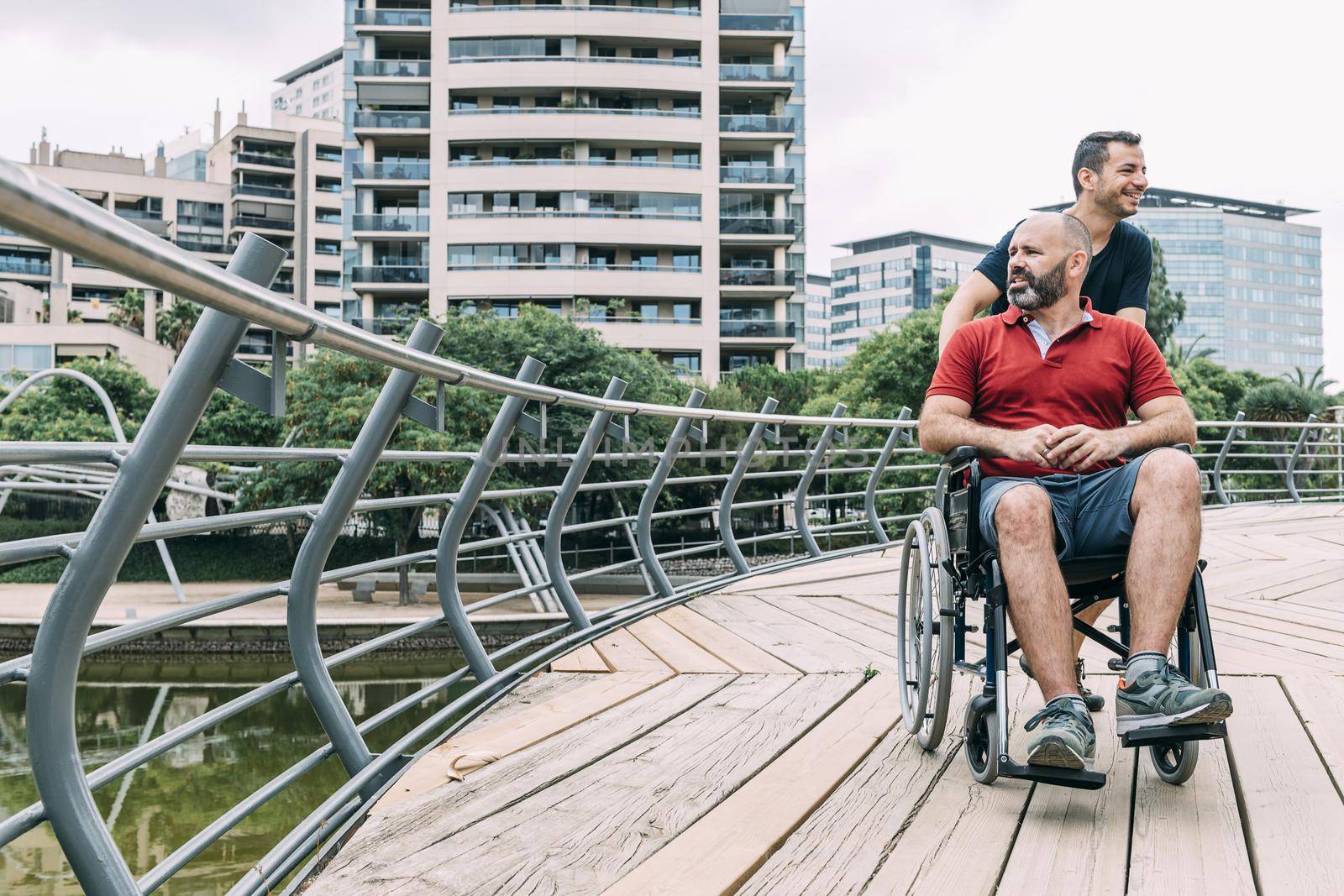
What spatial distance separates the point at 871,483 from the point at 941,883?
5.39 metres

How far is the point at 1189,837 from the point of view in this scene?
1.94 m

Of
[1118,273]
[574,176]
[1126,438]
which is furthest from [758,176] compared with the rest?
[1126,438]

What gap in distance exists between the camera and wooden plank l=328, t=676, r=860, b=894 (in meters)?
1.79

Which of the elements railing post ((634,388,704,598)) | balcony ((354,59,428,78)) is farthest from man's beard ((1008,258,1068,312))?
balcony ((354,59,428,78))

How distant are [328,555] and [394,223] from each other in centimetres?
4562

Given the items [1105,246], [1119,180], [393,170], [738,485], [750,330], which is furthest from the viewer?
[750,330]

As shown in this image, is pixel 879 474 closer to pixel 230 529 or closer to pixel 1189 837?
pixel 1189 837

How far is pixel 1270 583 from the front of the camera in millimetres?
5508

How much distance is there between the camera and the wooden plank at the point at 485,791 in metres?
1.85

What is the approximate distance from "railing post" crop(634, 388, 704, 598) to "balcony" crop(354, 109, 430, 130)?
43327 millimetres

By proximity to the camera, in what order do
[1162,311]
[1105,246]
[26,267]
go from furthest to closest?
[26,267]
[1162,311]
[1105,246]

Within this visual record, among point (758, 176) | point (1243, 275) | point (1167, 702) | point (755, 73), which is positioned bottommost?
point (1167, 702)

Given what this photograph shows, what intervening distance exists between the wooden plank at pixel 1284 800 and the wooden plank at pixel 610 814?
0.90 meters

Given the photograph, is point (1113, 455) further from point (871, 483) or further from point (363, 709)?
point (363, 709)
